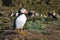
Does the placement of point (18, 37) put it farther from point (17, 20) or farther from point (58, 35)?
point (58, 35)

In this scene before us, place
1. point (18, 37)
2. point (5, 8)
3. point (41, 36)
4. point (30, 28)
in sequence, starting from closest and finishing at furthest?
point (18, 37), point (41, 36), point (30, 28), point (5, 8)

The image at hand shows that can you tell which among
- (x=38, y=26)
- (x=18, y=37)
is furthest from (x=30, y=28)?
(x=18, y=37)

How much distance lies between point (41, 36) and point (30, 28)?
6.01ft

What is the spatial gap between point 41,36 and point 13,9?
421 inches

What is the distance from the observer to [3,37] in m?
9.08

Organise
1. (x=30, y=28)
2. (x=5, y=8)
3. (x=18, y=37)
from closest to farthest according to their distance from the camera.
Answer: (x=18, y=37), (x=30, y=28), (x=5, y=8)

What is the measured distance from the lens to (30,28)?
11422 millimetres

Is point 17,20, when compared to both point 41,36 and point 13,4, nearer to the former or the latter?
point 41,36

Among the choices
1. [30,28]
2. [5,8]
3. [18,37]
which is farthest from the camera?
[5,8]

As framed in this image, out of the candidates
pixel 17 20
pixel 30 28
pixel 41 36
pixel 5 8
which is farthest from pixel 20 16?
pixel 5 8

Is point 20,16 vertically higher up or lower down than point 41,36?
A: higher up

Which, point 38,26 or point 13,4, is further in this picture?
point 13,4

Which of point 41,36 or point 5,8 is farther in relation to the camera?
point 5,8

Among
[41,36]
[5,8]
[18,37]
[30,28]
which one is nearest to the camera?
[18,37]
